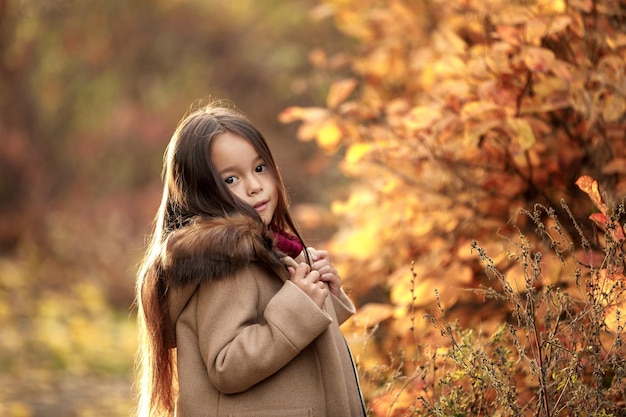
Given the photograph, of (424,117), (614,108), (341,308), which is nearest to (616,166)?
(614,108)

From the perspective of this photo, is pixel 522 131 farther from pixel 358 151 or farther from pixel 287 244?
pixel 287 244

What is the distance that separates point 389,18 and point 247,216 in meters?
2.73

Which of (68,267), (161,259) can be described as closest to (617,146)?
(161,259)

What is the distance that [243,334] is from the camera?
222 cm

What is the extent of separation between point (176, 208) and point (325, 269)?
0.48 meters

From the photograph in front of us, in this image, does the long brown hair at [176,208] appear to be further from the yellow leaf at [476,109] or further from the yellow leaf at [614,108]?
the yellow leaf at [614,108]

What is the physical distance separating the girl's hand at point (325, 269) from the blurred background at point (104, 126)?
194 inches

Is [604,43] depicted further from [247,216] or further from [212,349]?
[212,349]

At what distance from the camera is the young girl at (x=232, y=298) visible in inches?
88.0

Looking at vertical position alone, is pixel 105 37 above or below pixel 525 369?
above

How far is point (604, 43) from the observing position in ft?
11.2

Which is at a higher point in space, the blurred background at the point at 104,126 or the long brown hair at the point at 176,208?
the blurred background at the point at 104,126

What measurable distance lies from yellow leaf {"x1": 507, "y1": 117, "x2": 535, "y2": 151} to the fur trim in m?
1.32

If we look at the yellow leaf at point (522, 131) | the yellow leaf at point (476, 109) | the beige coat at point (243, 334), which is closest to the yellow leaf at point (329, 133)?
the yellow leaf at point (476, 109)
